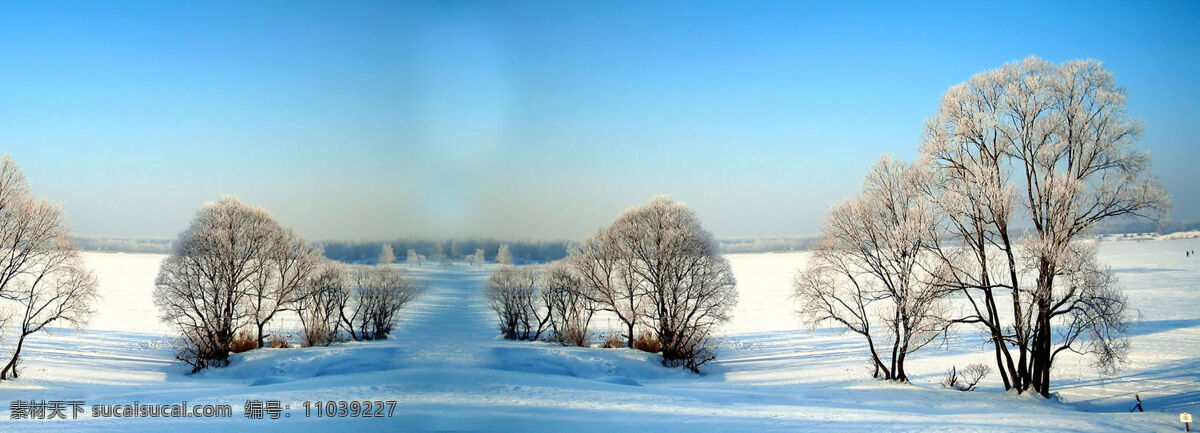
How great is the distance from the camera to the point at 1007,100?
17.6 metres

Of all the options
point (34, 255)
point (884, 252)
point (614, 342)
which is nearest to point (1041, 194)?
point (884, 252)

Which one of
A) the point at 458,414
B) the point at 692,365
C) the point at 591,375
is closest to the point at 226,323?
the point at 591,375

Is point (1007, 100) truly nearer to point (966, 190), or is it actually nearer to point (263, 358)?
point (966, 190)

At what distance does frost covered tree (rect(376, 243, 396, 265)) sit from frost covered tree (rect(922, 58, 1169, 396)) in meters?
14.7

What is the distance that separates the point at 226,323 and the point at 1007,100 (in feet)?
96.2

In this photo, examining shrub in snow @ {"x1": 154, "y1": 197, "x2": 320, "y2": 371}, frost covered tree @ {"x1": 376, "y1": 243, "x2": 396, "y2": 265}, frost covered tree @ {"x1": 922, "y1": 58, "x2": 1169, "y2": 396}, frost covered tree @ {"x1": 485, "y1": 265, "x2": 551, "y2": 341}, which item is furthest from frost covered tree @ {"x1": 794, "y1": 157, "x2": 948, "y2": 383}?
shrub in snow @ {"x1": 154, "y1": 197, "x2": 320, "y2": 371}

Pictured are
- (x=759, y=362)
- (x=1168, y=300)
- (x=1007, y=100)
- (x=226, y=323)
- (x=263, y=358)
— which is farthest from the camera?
(x=1168, y=300)

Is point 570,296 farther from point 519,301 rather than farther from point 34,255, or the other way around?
point 34,255

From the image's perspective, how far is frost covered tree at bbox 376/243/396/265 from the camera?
9.57 m

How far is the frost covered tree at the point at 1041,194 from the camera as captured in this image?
52.2 ft

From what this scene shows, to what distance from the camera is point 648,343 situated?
3275 centimetres

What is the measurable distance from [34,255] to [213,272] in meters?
5.53

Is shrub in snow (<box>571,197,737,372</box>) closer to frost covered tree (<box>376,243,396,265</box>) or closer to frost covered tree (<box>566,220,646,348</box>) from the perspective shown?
frost covered tree (<box>566,220,646,348</box>)

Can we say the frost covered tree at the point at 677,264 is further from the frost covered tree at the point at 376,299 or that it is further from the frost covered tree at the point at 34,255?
the frost covered tree at the point at 34,255
